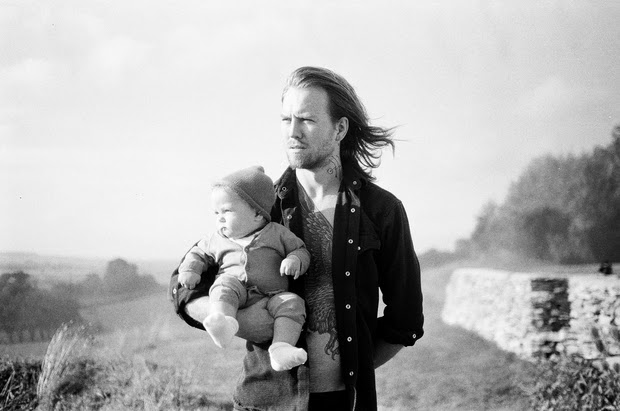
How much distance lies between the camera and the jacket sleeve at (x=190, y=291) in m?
2.39

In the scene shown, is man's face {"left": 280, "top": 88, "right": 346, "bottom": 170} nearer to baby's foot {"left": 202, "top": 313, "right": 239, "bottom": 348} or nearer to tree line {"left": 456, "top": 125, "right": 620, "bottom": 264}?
baby's foot {"left": 202, "top": 313, "right": 239, "bottom": 348}

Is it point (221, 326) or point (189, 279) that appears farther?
point (189, 279)

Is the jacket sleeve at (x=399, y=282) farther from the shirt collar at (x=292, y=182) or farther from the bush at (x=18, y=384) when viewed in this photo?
the bush at (x=18, y=384)

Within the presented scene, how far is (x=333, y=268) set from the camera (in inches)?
99.3

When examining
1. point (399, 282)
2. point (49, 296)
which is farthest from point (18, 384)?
point (399, 282)

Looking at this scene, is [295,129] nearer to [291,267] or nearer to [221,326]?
[291,267]

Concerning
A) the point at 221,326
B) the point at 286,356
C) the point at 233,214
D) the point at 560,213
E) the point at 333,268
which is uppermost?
the point at 560,213

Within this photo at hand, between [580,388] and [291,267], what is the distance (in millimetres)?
6436

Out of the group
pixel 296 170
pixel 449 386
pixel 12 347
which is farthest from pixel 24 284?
pixel 296 170

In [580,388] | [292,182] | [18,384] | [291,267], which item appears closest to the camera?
[291,267]

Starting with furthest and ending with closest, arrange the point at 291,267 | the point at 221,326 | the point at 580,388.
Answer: the point at 580,388 < the point at 291,267 < the point at 221,326

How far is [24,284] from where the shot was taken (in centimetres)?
948

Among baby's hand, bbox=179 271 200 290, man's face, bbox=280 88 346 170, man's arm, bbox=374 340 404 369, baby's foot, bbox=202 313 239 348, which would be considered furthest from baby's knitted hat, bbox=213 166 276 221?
man's arm, bbox=374 340 404 369

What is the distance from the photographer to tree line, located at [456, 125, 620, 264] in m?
15.1
